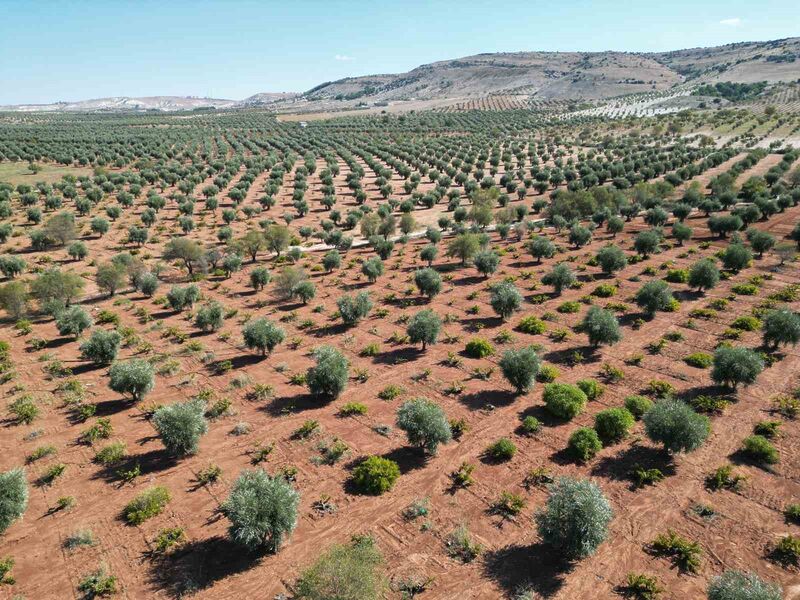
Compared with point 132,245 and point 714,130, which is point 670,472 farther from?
point 714,130

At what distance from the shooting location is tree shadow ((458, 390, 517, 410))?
2969cm

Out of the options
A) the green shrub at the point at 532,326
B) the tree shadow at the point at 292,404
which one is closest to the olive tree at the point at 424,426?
the tree shadow at the point at 292,404

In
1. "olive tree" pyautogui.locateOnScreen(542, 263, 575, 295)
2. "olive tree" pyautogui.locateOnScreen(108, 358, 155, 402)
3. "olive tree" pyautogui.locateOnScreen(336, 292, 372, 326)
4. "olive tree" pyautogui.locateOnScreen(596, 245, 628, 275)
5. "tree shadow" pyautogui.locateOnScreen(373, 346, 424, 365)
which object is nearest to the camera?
"olive tree" pyautogui.locateOnScreen(108, 358, 155, 402)

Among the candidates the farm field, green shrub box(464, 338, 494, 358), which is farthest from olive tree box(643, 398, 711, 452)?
green shrub box(464, 338, 494, 358)

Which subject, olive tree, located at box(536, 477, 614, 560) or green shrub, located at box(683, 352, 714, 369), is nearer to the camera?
olive tree, located at box(536, 477, 614, 560)

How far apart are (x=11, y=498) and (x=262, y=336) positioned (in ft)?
56.3

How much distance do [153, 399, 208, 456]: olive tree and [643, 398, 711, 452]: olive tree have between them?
2373 centimetres

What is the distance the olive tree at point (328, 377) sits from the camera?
29.9 m

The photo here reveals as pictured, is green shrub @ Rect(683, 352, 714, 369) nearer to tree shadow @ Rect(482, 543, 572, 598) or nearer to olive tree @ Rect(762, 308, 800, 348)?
olive tree @ Rect(762, 308, 800, 348)

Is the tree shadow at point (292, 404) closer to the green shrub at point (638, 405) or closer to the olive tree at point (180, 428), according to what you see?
the olive tree at point (180, 428)

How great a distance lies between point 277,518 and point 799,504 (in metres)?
23.1

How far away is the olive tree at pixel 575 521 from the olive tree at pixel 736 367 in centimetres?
1681

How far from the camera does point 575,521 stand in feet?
59.0

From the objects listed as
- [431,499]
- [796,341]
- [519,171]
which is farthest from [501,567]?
[519,171]
